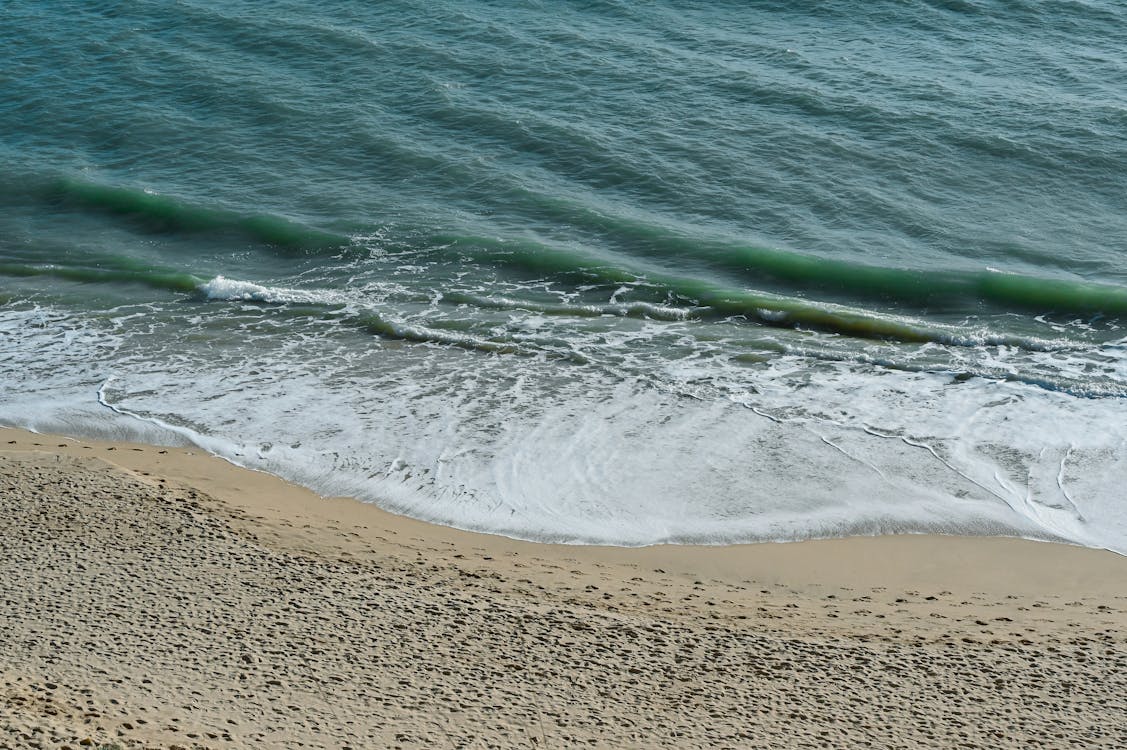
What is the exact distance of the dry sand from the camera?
7.11m

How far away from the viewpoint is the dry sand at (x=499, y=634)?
7113 millimetres

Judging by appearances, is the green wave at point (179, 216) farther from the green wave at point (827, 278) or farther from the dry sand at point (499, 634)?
the dry sand at point (499, 634)

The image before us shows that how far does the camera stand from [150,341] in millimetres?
14352

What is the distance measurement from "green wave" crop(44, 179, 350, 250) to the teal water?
0.20 feet

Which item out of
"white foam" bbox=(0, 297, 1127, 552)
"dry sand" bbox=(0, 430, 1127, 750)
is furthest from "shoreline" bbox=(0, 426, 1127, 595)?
"white foam" bbox=(0, 297, 1127, 552)

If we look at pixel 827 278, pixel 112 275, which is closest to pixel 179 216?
pixel 112 275

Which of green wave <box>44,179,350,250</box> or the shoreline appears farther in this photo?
green wave <box>44,179,350,250</box>

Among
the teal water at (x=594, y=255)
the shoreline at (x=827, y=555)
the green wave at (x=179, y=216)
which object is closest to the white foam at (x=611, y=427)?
the teal water at (x=594, y=255)

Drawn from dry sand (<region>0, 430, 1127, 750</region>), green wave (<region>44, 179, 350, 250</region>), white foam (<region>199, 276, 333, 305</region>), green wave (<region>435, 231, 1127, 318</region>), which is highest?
green wave (<region>435, 231, 1127, 318</region>)

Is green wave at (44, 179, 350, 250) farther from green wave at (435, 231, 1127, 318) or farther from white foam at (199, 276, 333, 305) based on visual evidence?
green wave at (435, 231, 1127, 318)

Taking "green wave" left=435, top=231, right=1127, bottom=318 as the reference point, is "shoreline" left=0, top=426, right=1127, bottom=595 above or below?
below

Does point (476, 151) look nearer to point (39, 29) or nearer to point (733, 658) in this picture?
point (39, 29)

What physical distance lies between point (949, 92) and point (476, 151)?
28.9ft

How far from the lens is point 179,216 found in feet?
60.4
